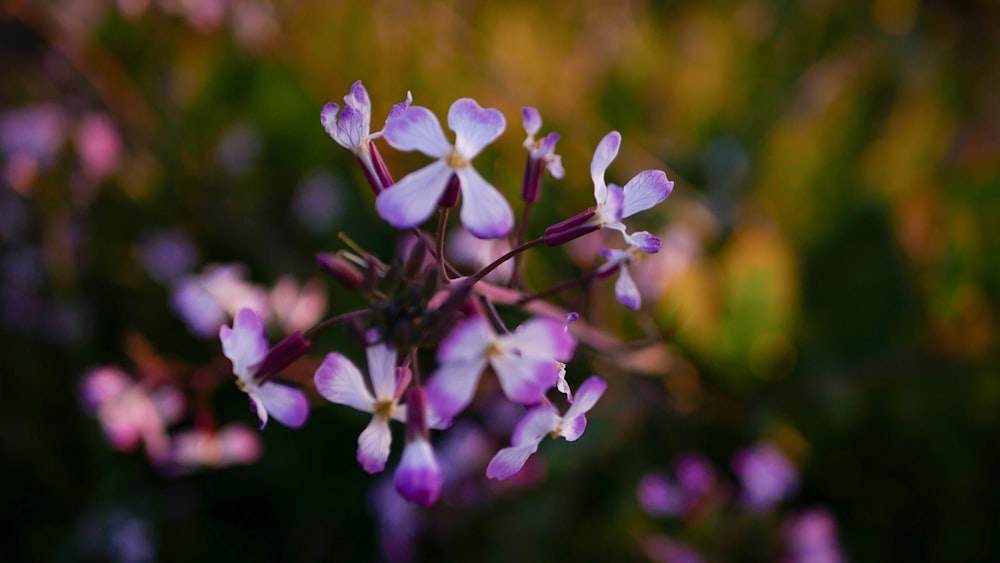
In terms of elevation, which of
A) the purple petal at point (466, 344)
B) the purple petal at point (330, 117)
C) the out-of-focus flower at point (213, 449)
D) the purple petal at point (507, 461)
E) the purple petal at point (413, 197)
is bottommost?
the out-of-focus flower at point (213, 449)

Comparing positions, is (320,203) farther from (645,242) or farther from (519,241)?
(645,242)

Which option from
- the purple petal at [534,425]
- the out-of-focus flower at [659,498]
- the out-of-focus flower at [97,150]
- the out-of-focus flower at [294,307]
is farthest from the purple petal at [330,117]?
the out-of-focus flower at [97,150]

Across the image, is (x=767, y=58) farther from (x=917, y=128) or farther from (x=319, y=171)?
(x=319, y=171)

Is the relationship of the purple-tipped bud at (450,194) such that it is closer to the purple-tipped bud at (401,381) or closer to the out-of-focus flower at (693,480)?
the purple-tipped bud at (401,381)

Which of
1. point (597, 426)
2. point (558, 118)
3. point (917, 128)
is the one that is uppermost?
point (558, 118)

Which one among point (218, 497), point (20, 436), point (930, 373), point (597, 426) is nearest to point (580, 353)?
point (597, 426)

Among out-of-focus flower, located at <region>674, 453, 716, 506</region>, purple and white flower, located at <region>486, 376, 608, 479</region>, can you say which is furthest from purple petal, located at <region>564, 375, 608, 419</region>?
out-of-focus flower, located at <region>674, 453, 716, 506</region>

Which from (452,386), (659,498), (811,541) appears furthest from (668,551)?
(452,386)
